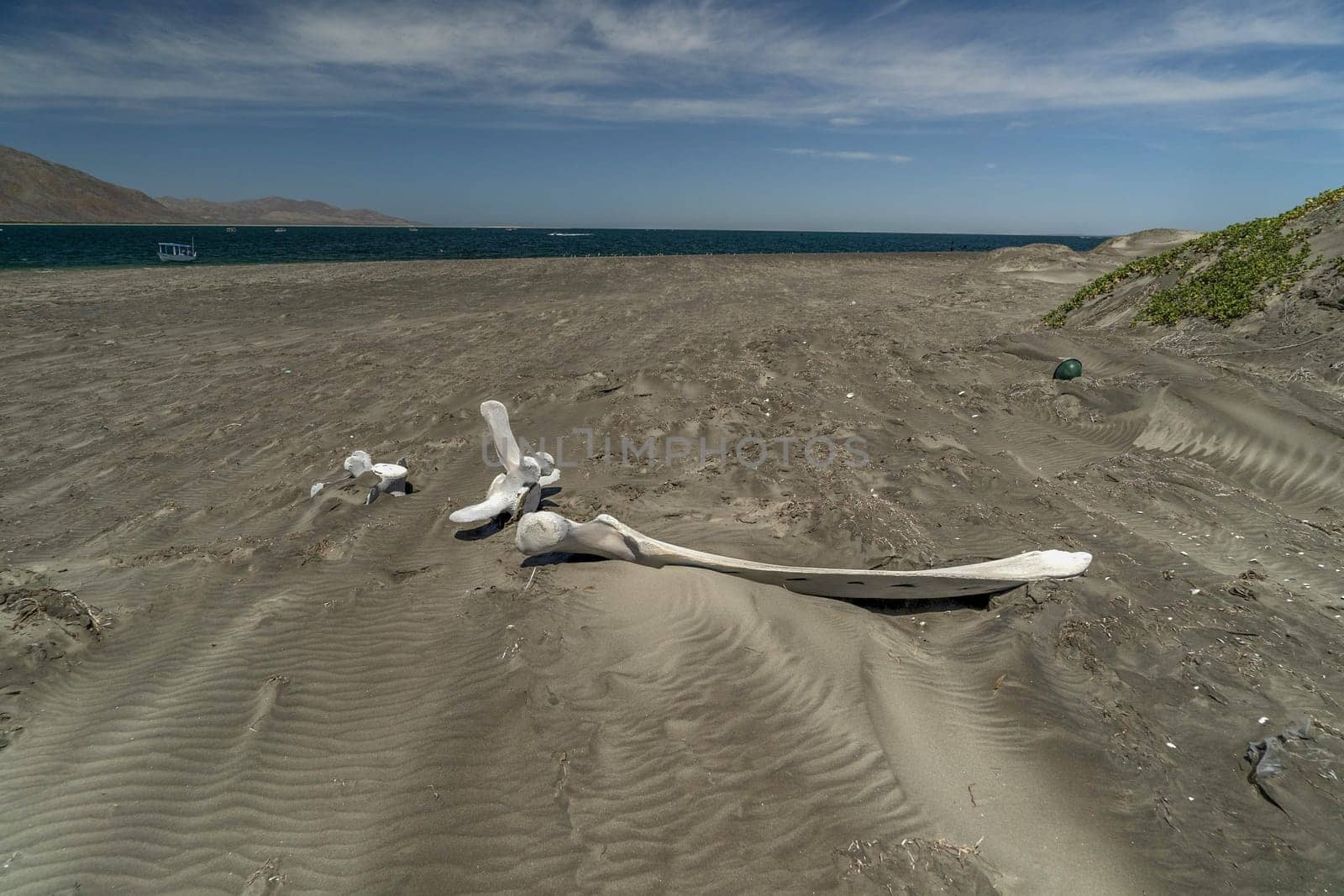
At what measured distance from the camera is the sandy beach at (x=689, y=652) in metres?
2.70

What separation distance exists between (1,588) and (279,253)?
43927 mm

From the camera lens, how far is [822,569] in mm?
4559

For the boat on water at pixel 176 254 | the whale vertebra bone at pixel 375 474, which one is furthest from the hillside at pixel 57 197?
the whale vertebra bone at pixel 375 474

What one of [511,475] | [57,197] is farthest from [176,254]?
[57,197]

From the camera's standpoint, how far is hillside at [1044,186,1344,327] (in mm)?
9047

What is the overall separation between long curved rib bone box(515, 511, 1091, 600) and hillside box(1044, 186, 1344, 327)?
8.06 m

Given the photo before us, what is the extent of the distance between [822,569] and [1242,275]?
10.5 meters

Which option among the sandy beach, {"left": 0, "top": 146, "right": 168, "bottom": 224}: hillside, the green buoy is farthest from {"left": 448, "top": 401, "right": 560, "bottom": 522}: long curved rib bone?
{"left": 0, "top": 146, "right": 168, "bottom": 224}: hillside

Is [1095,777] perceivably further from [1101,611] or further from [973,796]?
[1101,611]

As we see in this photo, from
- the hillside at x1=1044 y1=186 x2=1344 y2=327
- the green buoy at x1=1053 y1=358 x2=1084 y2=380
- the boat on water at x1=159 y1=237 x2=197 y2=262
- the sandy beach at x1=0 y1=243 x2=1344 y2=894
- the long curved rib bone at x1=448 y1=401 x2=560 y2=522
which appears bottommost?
the sandy beach at x1=0 y1=243 x2=1344 y2=894

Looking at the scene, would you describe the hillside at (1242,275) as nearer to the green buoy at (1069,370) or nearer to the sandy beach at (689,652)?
the sandy beach at (689,652)

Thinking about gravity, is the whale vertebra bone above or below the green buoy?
below

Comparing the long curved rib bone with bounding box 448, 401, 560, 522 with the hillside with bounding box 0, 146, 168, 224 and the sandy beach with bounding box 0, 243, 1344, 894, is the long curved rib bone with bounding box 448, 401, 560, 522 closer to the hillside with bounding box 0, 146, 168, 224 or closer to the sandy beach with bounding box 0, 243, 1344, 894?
the sandy beach with bounding box 0, 243, 1344, 894

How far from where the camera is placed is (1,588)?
4199mm
